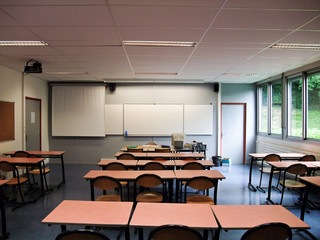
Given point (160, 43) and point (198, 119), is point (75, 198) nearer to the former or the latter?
point (160, 43)

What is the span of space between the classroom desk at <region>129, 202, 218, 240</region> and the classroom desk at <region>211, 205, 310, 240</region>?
10 centimetres

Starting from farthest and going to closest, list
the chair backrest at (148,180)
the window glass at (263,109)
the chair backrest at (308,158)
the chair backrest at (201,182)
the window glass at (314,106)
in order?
the window glass at (263,109)
the window glass at (314,106)
the chair backrest at (308,158)
the chair backrest at (148,180)
the chair backrest at (201,182)

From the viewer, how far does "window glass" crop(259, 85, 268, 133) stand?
6796 mm

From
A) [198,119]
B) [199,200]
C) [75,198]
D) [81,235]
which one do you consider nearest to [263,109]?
[198,119]

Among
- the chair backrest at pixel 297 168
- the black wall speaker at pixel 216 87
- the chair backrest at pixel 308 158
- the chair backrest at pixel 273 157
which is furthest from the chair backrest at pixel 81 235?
the black wall speaker at pixel 216 87

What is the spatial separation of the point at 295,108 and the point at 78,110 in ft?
22.8

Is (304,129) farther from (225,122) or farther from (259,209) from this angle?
(259,209)

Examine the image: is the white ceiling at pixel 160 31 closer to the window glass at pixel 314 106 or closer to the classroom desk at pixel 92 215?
the window glass at pixel 314 106

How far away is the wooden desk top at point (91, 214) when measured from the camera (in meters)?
1.67

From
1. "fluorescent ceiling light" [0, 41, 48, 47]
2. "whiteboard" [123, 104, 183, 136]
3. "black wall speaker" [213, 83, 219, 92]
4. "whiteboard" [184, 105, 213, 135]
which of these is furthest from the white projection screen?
"black wall speaker" [213, 83, 219, 92]

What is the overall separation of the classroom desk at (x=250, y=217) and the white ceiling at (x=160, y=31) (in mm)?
2201

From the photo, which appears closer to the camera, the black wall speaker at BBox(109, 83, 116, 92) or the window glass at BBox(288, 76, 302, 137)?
the window glass at BBox(288, 76, 302, 137)

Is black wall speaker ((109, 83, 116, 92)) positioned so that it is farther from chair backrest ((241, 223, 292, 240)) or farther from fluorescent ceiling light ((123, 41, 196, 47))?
chair backrest ((241, 223, 292, 240))

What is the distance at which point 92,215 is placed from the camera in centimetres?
179
